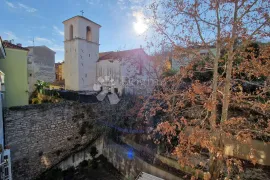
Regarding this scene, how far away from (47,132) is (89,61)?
10.5 m

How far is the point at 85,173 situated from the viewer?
8406 mm

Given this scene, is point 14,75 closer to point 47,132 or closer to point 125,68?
point 47,132

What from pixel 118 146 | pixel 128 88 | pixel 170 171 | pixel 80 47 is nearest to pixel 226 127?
pixel 170 171

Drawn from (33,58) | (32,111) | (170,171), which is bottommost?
(170,171)

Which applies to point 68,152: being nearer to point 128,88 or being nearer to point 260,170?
point 128,88

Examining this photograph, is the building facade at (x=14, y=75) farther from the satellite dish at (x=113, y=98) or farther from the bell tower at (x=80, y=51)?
the bell tower at (x=80, y=51)

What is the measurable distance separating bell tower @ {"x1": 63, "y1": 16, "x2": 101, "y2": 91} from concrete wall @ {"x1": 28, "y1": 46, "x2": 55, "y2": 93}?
14.9ft

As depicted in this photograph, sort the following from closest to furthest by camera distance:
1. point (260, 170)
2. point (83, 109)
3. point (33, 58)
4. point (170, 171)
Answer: point (260, 170) < point (170, 171) < point (83, 109) < point (33, 58)

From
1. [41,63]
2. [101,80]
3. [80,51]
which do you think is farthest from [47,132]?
[41,63]

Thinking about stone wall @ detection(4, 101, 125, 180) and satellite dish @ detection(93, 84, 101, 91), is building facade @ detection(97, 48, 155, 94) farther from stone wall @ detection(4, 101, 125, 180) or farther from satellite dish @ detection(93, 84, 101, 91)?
stone wall @ detection(4, 101, 125, 180)

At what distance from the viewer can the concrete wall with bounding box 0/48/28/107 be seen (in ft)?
25.3

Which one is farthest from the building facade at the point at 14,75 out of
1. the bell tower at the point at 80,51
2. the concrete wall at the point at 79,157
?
the bell tower at the point at 80,51

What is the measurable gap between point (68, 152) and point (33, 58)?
1476 cm

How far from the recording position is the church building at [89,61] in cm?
1534
